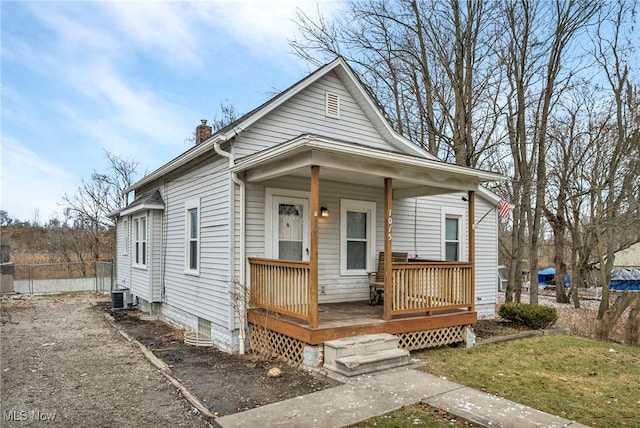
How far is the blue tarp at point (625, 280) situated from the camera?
2395 centimetres

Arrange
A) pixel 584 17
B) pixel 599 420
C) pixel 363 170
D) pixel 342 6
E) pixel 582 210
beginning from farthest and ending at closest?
1. pixel 582 210
2. pixel 342 6
3. pixel 584 17
4. pixel 363 170
5. pixel 599 420

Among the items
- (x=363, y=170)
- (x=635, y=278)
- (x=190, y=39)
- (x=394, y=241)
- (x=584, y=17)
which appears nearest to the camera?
(x=363, y=170)

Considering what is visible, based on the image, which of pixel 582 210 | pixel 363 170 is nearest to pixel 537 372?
pixel 363 170

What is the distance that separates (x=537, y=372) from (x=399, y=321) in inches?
81.4

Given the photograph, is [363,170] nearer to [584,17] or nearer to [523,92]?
[523,92]

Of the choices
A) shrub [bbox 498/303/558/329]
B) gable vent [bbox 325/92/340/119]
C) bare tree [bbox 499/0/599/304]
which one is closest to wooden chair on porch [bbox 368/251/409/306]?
gable vent [bbox 325/92/340/119]

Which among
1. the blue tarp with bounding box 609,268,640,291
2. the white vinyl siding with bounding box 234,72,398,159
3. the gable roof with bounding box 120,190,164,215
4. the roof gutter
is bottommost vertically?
the blue tarp with bounding box 609,268,640,291

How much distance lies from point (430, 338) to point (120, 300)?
30.4 ft

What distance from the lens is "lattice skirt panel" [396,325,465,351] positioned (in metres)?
6.79

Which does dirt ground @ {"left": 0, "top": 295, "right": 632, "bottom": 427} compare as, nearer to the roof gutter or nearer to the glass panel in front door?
the glass panel in front door

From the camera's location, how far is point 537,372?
5.95 m

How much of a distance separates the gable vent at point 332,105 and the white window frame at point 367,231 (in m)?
1.90

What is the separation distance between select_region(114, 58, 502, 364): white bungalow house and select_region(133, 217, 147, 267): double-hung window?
0.46 metres
